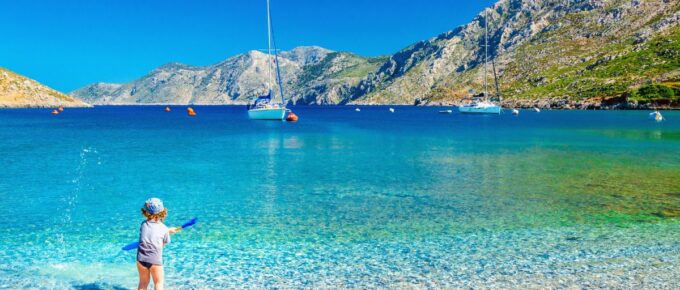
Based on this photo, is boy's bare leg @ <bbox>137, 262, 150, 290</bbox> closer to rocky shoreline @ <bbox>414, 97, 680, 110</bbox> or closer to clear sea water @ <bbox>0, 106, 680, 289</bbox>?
clear sea water @ <bbox>0, 106, 680, 289</bbox>

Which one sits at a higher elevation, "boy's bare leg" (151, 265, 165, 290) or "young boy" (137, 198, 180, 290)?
"young boy" (137, 198, 180, 290)

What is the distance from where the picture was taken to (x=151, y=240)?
964 centimetres

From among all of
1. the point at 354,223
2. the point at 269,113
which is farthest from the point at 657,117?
the point at 354,223

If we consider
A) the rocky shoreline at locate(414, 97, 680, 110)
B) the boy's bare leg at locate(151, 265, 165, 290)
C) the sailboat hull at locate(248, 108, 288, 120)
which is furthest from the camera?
the rocky shoreline at locate(414, 97, 680, 110)

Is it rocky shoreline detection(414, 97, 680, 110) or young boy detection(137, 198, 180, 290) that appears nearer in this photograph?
young boy detection(137, 198, 180, 290)

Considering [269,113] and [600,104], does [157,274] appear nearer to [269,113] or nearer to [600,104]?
[269,113]

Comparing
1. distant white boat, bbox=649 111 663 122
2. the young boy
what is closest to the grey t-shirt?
the young boy

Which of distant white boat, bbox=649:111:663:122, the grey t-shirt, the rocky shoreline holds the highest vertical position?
the grey t-shirt

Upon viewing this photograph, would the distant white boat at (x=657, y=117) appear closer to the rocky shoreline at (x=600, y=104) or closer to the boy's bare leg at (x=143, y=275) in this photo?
the rocky shoreline at (x=600, y=104)

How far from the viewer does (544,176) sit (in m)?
31.6

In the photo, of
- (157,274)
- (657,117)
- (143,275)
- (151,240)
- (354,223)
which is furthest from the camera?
(657,117)

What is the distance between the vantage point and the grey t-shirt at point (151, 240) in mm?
9641

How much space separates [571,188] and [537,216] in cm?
808

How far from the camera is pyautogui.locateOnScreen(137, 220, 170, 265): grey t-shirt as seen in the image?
31.6 feet
